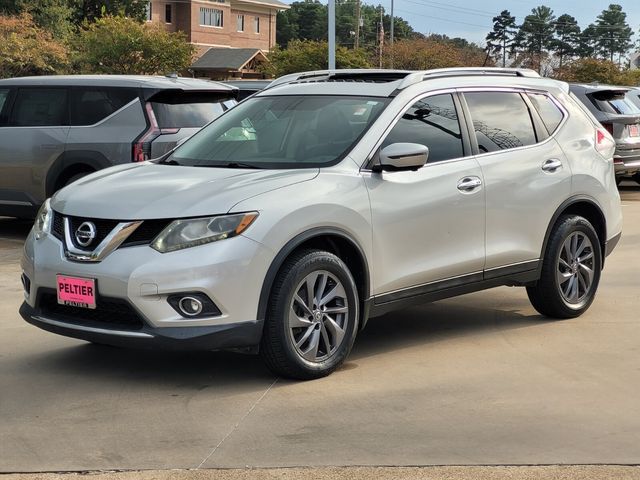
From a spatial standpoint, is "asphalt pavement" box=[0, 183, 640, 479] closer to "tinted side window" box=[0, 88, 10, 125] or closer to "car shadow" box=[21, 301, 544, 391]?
"car shadow" box=[21, 301, 544, 391]

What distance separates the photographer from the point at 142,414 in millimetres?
5266

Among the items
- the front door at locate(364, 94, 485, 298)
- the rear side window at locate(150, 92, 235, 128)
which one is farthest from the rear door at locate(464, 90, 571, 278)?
the rear side window at locate(150, 92, 235, 128)

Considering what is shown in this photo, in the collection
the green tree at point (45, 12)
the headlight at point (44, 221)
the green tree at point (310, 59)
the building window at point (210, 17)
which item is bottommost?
the headlight at point (44, 221)

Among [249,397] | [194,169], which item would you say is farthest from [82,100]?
[249,397]

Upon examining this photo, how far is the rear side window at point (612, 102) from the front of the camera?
54.5 feet

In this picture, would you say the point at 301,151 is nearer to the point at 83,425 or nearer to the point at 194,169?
the point at 194,169

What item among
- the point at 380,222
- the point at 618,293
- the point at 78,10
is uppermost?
the point at 78,10

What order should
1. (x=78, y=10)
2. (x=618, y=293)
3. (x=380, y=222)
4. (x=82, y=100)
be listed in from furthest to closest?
(x=78, y=10) → (x=82, y=100) → (x=618, y=293) → (x=380, y=222)

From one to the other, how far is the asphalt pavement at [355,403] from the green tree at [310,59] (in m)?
38.2

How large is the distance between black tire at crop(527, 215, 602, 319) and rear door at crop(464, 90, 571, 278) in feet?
0.53

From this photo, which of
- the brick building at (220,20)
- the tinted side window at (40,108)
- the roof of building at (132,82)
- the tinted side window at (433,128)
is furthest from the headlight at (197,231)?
the brick building at (220,20)

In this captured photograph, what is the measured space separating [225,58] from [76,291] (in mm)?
64595

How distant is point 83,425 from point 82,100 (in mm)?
6933

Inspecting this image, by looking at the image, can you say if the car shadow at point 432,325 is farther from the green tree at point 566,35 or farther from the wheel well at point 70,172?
the green tree at point 566,35
